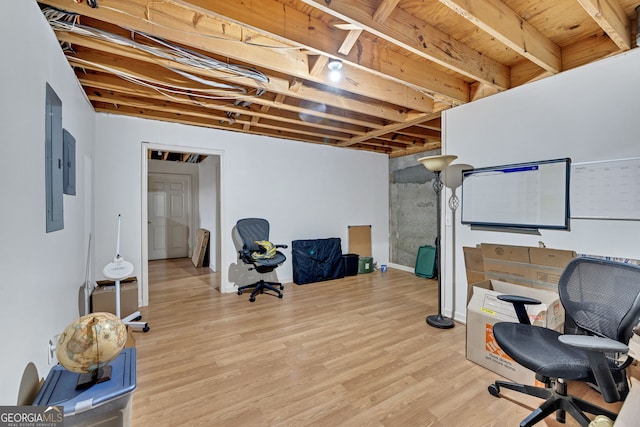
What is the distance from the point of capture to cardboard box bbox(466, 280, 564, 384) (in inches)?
76.9

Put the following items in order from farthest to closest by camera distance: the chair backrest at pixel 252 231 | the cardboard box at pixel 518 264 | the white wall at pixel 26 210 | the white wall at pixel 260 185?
the chair backrest at pixel 252 231 → the white wall at pixel 260 185 → the cardboard box at pixel 518 264 → the white wall at pixel 26 210

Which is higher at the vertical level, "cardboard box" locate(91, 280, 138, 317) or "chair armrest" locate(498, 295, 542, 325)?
"chair armrest" locate(498, 295, 542, 325)

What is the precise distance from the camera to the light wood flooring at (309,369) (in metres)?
1.68

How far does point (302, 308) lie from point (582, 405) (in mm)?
2511

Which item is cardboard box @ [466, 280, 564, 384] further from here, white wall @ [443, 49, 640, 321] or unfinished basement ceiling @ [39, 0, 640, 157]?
unfinished basement ceiling @ [39, 0, 640, 157]

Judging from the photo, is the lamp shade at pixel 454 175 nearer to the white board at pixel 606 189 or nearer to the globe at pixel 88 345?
the white board at pixel 606 189

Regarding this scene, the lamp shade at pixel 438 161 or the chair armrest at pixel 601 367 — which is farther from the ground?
the lamp shade at pixel 438 161

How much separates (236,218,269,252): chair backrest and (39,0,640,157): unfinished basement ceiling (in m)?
1.54

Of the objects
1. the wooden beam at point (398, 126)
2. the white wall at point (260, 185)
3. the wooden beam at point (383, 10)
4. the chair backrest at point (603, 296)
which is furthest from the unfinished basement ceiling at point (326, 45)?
the chair backrest at point (603, 296)

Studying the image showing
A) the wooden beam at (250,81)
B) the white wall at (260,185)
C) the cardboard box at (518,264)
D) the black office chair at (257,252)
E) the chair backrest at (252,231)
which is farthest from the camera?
the chair backrest at (252,231)

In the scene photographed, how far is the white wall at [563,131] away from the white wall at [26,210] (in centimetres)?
332

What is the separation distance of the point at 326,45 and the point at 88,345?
86.0 inches

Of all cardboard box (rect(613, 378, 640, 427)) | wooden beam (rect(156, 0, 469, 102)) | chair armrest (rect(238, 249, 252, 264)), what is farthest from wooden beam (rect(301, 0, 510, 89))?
chair armrest (rect(238, 249, 252, 264))

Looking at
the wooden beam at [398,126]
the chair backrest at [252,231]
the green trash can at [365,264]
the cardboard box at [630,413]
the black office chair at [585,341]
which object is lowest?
the green trash can at [365,264]
